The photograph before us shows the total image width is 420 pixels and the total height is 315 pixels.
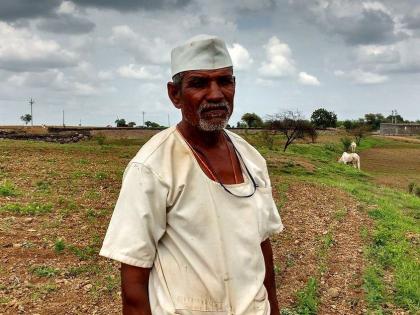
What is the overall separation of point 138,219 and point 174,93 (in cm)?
51

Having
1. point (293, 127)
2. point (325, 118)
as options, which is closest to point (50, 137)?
point (293, 127)

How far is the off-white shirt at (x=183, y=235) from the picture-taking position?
5.64ft

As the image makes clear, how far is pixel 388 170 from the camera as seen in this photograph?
2841 centimetres

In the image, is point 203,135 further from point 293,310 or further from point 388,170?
point 388,170

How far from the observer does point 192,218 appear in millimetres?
1773

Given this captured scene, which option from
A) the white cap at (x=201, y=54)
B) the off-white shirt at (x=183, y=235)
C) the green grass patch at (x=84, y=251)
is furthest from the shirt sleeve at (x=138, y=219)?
the green grass patch at (x=84, y=251)

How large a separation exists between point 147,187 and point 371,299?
14.6 ft

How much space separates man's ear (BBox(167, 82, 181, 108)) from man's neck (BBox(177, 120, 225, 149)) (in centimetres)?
7

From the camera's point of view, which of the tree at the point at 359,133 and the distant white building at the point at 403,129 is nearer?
the tree at the point at 359,133

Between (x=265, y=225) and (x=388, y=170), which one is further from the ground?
(x=265, y=225)

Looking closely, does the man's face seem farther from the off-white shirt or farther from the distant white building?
the distant white building

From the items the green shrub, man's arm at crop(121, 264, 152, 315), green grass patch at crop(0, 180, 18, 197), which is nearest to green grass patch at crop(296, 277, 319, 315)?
the green shrub

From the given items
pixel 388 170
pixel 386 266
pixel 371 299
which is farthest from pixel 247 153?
pixel 388 170

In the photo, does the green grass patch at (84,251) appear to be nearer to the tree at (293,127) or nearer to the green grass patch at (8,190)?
the green grass patch at (8,190)
